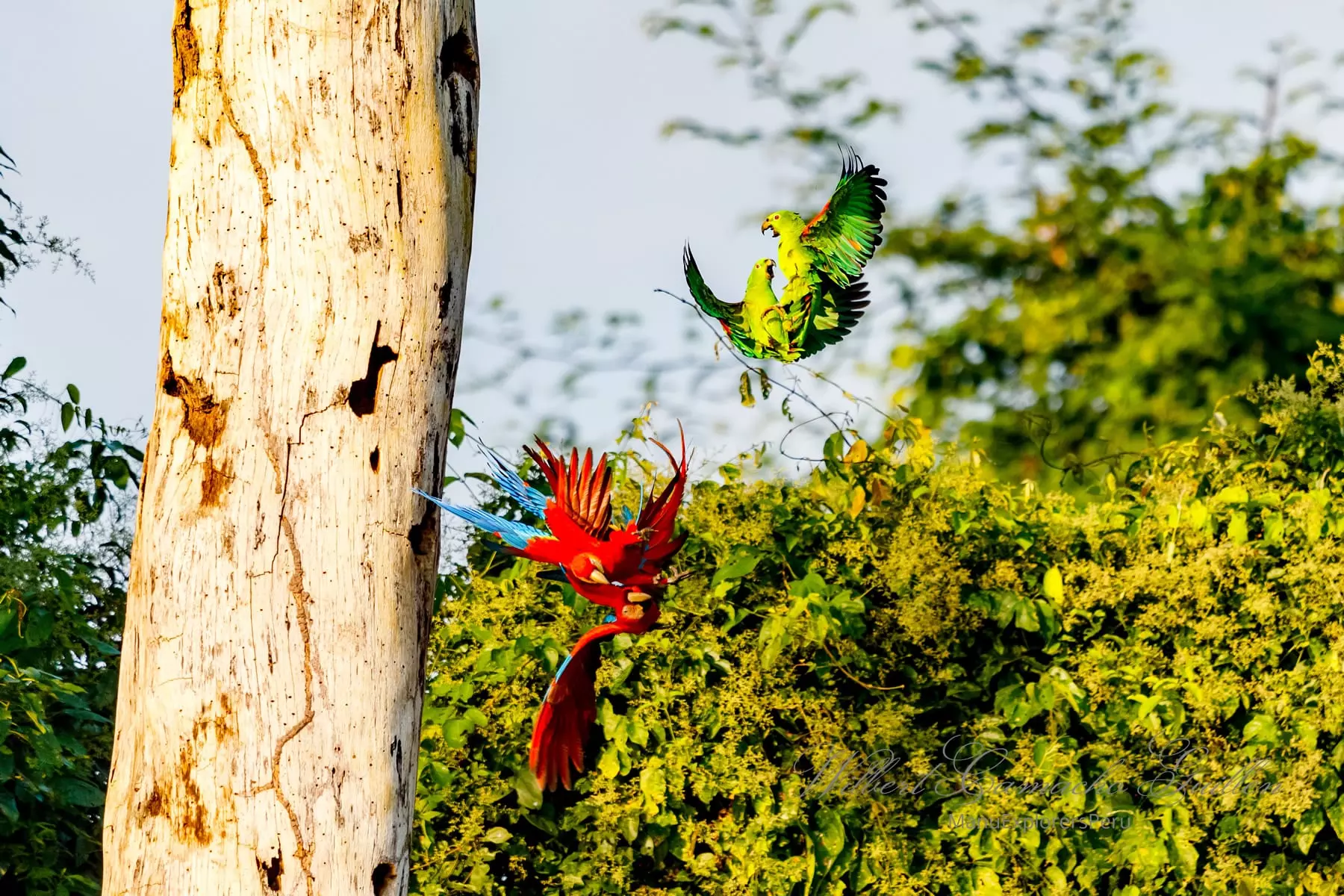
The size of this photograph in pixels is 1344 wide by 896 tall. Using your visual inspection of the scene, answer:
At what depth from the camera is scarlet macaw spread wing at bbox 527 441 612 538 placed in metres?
2.24

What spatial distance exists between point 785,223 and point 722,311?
0.23 m

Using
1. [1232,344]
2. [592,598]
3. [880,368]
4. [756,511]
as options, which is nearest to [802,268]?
[756,511]

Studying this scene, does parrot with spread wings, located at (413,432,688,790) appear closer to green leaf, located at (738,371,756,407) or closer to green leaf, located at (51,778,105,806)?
green leaf, located at (738,371,756,407)

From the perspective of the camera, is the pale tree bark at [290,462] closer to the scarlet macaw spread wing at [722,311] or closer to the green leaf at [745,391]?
the scarlet macaw spread wing at [722,311]

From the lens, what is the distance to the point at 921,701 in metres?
3.17

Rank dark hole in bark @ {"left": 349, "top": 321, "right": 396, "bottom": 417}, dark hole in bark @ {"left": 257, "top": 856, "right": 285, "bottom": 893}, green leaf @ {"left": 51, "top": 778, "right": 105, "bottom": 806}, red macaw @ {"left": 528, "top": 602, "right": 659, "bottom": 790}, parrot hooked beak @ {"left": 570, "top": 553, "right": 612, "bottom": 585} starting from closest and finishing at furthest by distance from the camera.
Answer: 1. dark hole in bark @ {"left": 257, "top": 856, "right": 285, "bottom": 893}
2. dark hole in bark @ {"left": 349, "top": 321, "right": 396, "bottom": 417}
3. parrot hooked beak @ {"left": 570, "top": 553, "right": 612, "bottom": 585}
4. red macaw @ {"left": 528, "top": 602, "right": 659, "bottom": 790}
5. green leaf @ {"left": 51, "top": 778, "right": 105, "bottom": 806}

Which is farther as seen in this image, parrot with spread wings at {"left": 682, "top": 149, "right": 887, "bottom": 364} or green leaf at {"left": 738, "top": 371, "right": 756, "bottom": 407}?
green leaf at {"left": 738, "top": 371, "right": 756, "bottom": 407}

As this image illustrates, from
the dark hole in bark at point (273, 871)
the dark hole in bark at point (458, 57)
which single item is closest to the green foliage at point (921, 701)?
the dark hole in bark at point (273, 871)

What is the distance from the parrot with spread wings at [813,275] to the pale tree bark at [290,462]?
874 millimetres

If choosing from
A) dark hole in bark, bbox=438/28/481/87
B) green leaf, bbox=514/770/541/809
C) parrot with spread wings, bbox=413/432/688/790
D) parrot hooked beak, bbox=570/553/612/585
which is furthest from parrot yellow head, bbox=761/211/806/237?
green leaf, bbox=514/770/541/809

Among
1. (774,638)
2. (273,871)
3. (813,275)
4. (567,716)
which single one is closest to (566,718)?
(567,716)

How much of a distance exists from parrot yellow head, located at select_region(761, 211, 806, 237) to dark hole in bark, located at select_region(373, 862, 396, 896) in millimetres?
1495

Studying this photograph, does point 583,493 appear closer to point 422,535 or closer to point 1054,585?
point 422,535

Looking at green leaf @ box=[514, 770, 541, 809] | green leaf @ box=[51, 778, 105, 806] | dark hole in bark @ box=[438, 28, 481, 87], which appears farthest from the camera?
green leaf @ box=[51, 778, 105, 806]
